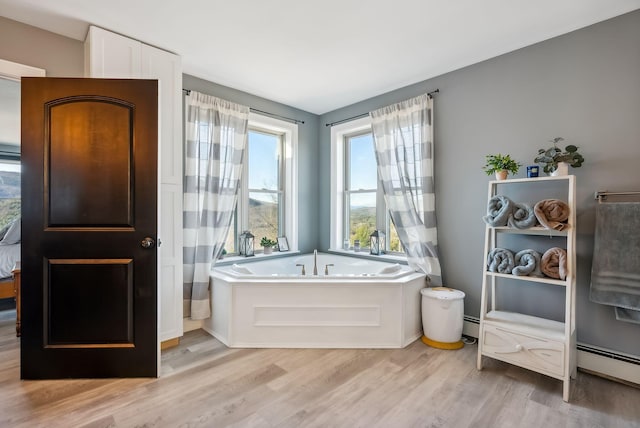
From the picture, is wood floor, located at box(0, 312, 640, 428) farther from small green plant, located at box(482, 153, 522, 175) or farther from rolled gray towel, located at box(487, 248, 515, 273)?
small green plant, located at box(482, 153, 522, 175)

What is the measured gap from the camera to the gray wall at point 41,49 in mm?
2053

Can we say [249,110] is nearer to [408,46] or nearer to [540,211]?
[408,46]

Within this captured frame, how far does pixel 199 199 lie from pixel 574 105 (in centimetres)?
317

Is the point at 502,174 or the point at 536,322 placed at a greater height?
the point at 502,174

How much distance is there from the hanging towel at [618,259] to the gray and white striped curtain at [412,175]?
1124 millimetres

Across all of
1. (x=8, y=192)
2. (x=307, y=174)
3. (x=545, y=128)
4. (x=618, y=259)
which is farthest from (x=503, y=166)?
(x=8, y=192)

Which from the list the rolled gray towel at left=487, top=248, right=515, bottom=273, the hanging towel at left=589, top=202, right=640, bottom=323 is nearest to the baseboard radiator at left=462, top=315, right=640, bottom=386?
the hanging towel at left=589, top=202, right=640, bottom=323

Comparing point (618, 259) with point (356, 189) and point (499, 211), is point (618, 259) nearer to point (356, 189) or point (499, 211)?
point (499, 211)

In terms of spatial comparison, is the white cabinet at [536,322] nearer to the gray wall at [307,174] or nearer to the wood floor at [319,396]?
the wood floor at [319,396]

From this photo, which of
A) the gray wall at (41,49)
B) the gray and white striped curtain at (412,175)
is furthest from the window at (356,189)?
the gray wall at (41,49)

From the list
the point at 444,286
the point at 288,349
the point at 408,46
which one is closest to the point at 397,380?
the point at 288,349

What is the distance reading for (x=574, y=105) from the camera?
218 cm

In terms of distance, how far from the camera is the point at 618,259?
1.88 metres

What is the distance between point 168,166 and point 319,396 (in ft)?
6.86
